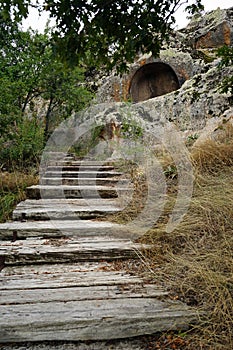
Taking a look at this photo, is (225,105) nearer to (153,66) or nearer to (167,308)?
(167,308)

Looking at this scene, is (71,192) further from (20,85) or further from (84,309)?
(20,85)

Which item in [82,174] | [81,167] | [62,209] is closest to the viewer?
[62,209]

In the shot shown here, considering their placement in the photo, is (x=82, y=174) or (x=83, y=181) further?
(x=82, y=174)

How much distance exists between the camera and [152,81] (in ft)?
22.3

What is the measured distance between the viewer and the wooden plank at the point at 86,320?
0.89 metres

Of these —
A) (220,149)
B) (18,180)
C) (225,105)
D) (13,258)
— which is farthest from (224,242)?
(225,105)

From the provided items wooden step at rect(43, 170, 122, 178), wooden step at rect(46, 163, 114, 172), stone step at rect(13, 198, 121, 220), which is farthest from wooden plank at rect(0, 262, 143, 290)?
wooden step at rect(46, 163, 114, 172)

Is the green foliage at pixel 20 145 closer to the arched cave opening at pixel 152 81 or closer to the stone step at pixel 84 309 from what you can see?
the stone step at pixel 84 309

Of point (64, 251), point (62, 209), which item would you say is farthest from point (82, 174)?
point (64, 251)

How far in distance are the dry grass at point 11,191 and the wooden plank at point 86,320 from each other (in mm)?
1162

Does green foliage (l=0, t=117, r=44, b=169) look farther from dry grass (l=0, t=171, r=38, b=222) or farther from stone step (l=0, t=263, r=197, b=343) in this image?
stone step (l=0, t=263, r=197, b=343)

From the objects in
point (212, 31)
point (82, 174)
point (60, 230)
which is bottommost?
point (60, 230)

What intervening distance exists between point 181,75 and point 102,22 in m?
4.91

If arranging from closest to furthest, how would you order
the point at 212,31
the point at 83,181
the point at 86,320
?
the point at 86,320 → the point at 83,181 → the point at 212,31
